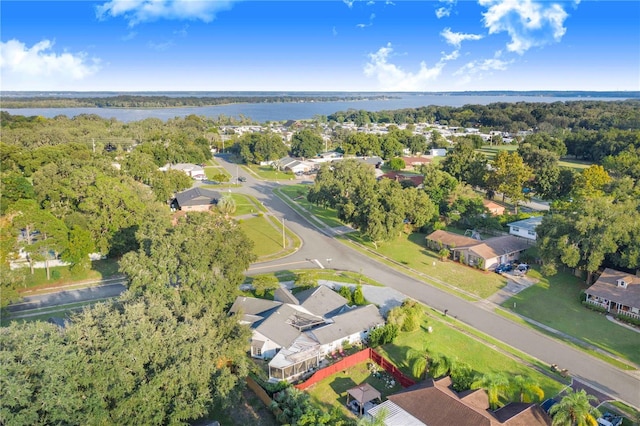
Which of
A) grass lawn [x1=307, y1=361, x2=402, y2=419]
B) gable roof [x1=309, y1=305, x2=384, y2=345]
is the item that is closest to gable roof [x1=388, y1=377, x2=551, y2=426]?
grass lawn [x1=307, y1=361, x2=402, y2=419]

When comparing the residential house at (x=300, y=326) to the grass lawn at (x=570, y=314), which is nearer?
the residential house at (x=300, y=326)

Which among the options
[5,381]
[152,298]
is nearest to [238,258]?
[152,298]

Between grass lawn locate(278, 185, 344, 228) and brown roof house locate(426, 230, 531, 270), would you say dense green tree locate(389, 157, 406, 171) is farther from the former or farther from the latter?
brown roof house locate(426, 230, 531, 270)

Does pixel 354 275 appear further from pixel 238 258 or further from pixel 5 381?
pixel 5 381

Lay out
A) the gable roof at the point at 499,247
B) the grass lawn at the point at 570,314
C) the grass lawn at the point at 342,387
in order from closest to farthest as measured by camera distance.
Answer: the grass lawn at the point at 342,387 < the grass lawn at the point at 570,314 < the gable roof at the point at 499,247

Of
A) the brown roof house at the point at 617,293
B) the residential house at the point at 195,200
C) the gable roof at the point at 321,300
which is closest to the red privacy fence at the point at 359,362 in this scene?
the gable roof at the point at 321,300

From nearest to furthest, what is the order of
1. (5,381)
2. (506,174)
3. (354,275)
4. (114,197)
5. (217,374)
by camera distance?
(5,381) → (217,374) → (354,275) → (114,197) → (506,174)

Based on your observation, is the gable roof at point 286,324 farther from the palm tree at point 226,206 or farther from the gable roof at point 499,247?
the palm tree at point 226,206
